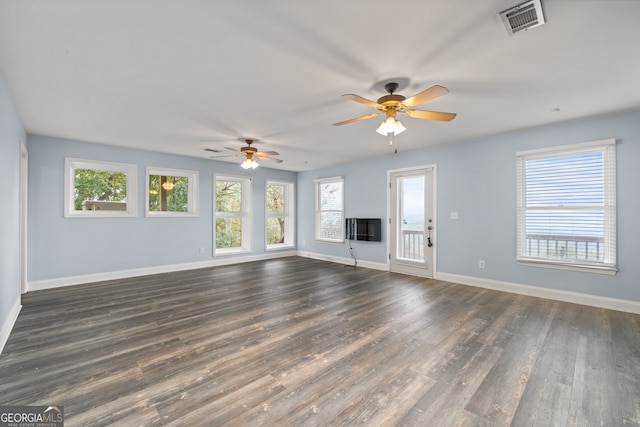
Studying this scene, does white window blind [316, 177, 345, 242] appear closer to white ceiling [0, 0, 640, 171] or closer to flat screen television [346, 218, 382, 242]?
flat screen television [346, 218, 382, 242]

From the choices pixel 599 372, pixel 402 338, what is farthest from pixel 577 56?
pixel 402 338

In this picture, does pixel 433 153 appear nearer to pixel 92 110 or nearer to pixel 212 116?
pixel 212 116

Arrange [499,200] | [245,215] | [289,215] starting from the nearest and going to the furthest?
[499,200]
[245,215]
[289,215]

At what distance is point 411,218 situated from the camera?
570 cm

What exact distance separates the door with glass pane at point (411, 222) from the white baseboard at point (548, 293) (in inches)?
20.0

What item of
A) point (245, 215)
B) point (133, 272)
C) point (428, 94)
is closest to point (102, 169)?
point (133, 272)

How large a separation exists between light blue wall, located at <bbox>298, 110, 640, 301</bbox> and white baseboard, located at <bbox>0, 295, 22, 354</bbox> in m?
5.08

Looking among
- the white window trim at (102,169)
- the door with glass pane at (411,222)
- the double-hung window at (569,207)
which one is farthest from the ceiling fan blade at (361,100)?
the white window trim at (102,169)

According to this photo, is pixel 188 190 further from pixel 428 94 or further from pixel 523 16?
pixel 523 16

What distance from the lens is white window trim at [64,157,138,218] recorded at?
4797 millimetres

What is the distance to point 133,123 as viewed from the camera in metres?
3.97

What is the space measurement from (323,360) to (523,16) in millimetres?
2868

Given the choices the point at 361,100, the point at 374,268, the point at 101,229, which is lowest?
the point at 374,268

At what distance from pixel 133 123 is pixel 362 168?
4517mm
